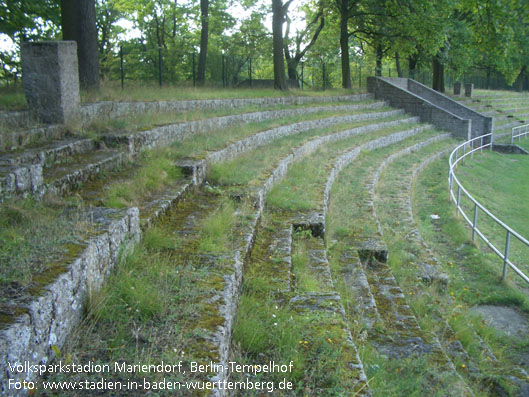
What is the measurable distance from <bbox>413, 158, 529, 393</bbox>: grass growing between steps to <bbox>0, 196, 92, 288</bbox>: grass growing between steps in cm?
409

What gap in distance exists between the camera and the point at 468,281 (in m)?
7.63

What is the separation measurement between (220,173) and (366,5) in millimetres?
22922

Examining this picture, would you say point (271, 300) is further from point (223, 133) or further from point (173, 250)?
point (223, 133)

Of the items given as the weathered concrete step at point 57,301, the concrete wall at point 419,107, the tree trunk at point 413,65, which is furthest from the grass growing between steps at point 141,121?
the tree trunk at point 413,65

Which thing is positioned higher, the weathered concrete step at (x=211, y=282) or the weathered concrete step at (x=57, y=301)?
the weathered concrete step at (x=57, y=301)

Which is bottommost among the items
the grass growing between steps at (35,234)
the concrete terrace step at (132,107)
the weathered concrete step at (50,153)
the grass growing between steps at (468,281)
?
the grass growing between steps at (468,281)

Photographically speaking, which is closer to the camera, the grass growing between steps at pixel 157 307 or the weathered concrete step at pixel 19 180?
the grass growing between steps at pixel 157 307

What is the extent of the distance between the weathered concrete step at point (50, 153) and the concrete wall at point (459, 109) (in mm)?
23796

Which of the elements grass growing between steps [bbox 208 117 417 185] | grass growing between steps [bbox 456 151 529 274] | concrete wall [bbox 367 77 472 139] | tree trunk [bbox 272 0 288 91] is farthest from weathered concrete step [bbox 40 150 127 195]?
concrete wall [bbox 367 77 472 139]

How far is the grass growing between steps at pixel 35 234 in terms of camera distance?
2754mm

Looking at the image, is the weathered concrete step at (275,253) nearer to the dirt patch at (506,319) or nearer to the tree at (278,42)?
the dirt patch at (506,319)

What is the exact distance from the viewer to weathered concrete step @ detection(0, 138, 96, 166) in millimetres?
4867

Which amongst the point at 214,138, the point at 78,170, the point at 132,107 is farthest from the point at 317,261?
the point at 132,107

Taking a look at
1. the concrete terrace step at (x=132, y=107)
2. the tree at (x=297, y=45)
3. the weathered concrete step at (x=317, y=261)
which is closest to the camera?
the weathered concrete step at (x=317, y=261)
